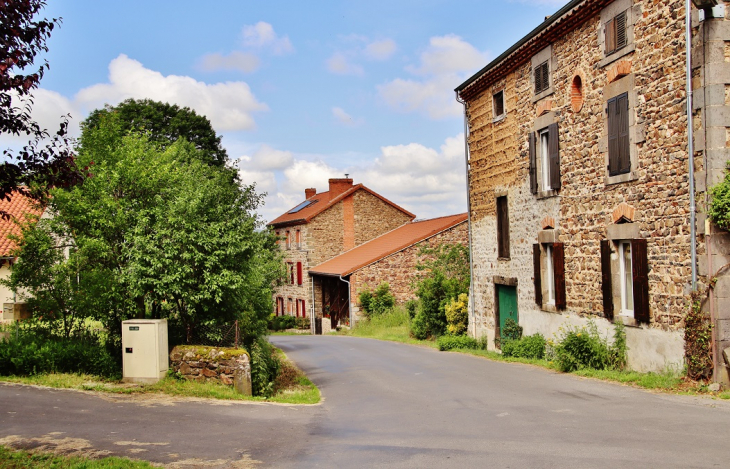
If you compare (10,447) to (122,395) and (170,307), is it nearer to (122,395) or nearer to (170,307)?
(122,395)

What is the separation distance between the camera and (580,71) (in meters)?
15.4

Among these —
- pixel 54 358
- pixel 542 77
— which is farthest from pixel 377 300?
pixel 54 358

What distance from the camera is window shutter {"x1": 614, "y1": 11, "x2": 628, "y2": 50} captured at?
13.5 m

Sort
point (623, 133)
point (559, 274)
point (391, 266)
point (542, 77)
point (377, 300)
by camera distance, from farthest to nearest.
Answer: point (391, 266) → point (377, 300) → point (542, 77) → point (559, 274) → point (623, 133)

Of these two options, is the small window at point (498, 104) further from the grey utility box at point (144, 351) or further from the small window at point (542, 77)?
the grey utility box at point (144, 351)

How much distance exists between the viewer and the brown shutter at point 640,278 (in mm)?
12883

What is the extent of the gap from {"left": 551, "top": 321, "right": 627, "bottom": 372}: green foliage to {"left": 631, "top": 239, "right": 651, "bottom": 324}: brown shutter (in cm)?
91

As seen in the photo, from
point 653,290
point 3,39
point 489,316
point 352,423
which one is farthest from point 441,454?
point 489,316

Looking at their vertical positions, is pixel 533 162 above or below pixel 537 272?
above

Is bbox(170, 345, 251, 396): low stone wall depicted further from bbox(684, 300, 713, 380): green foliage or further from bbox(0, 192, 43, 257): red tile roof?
bbox(0, 192, 43, 257): red tile roof

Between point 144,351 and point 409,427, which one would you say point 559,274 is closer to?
point 409,427

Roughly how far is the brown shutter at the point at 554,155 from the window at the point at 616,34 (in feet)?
8.97

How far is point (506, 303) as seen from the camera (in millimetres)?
20031

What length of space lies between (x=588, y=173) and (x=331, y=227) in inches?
1222
